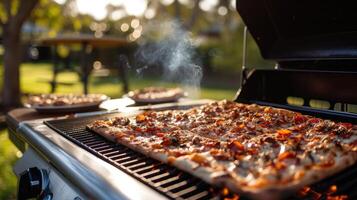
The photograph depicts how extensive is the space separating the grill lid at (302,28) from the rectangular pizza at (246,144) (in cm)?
61

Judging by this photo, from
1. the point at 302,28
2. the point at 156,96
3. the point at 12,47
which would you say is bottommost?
the point at 156,96

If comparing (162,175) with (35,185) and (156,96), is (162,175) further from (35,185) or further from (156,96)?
(156,96)

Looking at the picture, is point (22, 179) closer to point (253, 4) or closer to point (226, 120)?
point (226, 120)

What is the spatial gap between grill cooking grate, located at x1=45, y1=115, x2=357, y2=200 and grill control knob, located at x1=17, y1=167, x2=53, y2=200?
0.86 feet

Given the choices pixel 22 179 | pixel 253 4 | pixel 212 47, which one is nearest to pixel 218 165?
pixel 22 179

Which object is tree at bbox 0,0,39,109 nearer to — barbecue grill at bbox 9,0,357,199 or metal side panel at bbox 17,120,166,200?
barbecue grill at bbox 9,0,357,199

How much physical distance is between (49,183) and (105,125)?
0.60 metres

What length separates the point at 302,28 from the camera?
294cm

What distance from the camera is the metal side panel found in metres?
1.32

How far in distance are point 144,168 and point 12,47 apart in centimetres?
763

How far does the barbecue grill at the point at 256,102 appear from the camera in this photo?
1.42 meters

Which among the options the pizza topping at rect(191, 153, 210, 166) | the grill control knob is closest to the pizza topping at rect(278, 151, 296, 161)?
the pizza topping at rect(191, 153, 210, 166)

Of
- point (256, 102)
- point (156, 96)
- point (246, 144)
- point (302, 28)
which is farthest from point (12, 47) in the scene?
point (246, 144)

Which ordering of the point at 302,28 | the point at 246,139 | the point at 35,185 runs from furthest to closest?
the point at 302,28 → the point at 246,139 → the point at 35,185
